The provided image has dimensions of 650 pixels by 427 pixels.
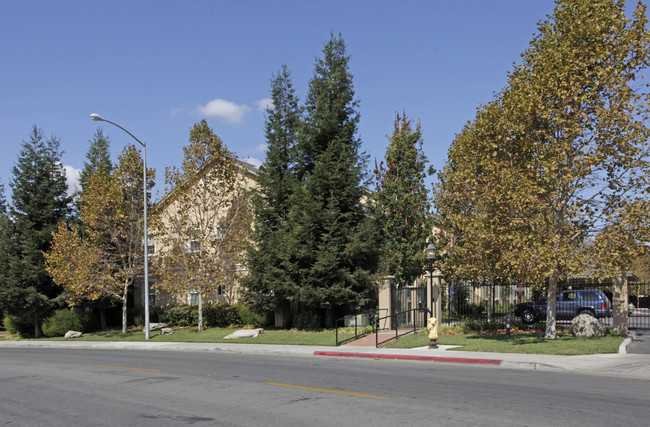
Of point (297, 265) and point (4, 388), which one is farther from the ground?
point (297, 265)

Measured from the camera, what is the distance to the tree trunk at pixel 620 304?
62.3ft

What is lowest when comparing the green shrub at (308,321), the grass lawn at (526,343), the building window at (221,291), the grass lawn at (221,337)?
the grass lawn at (221,337)

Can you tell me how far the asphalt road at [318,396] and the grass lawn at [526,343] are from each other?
2899 mm

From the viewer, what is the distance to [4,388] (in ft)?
40.0

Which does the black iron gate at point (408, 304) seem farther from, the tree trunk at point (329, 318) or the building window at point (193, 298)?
the building window at point (193, 298)

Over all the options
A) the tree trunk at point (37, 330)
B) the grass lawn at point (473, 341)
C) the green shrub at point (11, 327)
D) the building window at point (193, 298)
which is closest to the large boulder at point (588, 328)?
the grass lawn at point (473, 341)

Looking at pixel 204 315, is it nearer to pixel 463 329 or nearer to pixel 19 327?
pixel 19 327

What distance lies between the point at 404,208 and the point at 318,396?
60.6 ft

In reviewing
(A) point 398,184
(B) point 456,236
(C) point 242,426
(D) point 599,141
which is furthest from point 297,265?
(C) point 242,426

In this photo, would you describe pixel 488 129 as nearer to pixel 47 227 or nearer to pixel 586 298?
pixel 586 298

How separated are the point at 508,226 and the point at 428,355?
4972 millimetres

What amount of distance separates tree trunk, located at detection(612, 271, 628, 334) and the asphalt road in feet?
26.3

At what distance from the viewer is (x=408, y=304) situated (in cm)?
2680

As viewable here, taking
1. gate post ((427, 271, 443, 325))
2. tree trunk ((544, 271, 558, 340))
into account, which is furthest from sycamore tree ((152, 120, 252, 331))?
tree trunk ((544, 271, 558, 340))
